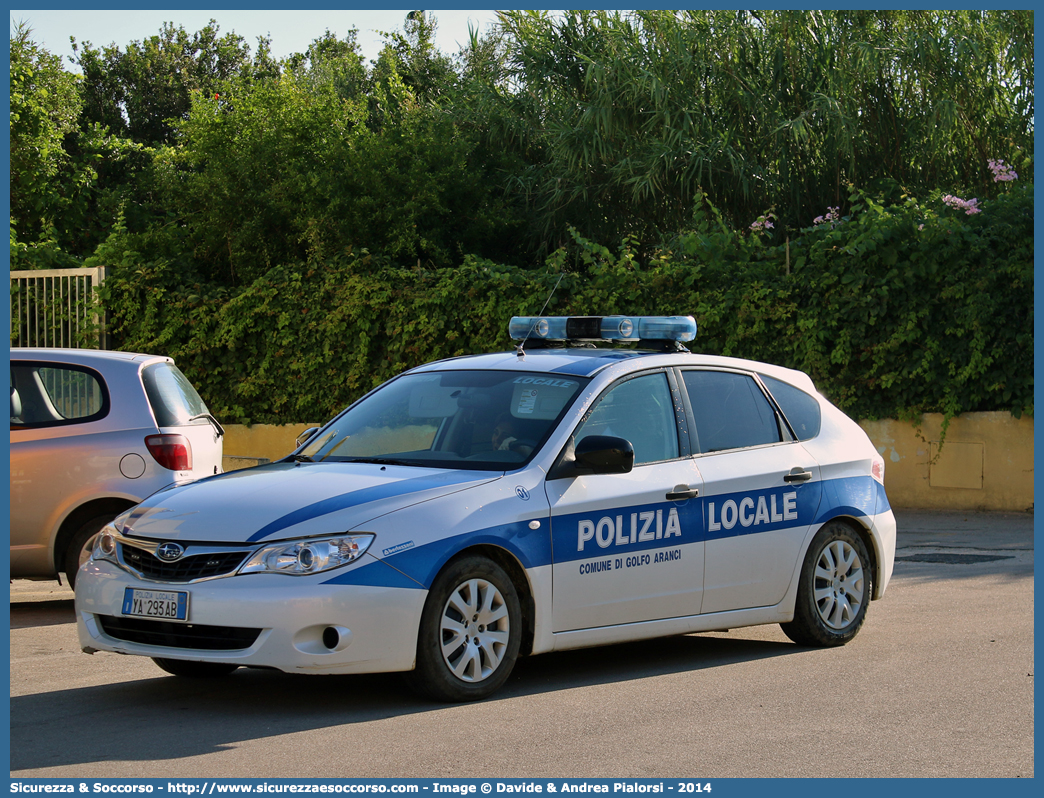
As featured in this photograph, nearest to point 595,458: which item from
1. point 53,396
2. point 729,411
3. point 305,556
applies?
point 729,411

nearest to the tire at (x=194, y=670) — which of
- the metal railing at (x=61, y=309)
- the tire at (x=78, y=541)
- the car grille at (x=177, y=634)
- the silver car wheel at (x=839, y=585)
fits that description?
the car grille at (x=177, y=634)

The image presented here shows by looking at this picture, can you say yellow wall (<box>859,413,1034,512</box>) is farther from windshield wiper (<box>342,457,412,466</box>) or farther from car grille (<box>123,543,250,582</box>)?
car grille (<box>123,543,250,582</box>)

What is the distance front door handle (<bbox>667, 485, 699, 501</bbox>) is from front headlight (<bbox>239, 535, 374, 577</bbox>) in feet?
5.92

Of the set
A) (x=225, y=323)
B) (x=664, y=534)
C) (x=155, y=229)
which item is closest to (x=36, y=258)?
(x=155, y=229)

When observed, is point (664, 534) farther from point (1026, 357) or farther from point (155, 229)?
point (155, 229)

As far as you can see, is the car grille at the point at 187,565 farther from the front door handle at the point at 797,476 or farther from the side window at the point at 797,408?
the side window at the point at 797,408

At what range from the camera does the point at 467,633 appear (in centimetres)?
591

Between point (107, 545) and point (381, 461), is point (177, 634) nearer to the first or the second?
point (107, 545)

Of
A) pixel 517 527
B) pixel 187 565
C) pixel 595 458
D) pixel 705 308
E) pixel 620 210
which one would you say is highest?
pixel 620 210

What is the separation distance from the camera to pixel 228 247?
1878 centimetres

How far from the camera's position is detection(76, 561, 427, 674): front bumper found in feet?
18.1

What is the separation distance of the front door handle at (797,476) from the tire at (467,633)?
202 centimetres

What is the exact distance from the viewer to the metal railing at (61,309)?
17281 mm

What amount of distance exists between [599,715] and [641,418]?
5.87 feet
